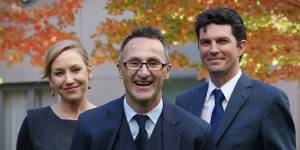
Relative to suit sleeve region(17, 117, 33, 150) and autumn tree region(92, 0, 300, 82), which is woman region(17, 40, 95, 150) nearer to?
suit sleeve region(17, 117, 33, 150)

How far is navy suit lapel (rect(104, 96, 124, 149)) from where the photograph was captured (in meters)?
3.02

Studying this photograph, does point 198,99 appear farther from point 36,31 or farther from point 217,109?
point 36,31

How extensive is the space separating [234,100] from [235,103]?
25mm

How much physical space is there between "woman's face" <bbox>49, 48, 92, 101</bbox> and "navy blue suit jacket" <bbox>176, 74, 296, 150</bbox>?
1.00 meters

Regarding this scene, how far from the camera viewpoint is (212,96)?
4.00m

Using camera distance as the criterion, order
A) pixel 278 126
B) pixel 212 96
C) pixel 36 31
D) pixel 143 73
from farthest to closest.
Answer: pixel 36 31 → pixel 212 96 → pixel 278 126 → pixel 143 73

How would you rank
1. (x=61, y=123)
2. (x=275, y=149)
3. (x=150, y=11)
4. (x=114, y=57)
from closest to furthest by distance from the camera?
(x=275, y=149)
(x=61, y=123)
(x=150, y=11)
(x=114, y=57)

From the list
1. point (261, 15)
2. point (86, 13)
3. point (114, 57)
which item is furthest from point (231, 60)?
point (86, 13)

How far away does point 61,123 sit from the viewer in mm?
4254

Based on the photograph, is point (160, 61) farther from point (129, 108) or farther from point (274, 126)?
point (274, 126)

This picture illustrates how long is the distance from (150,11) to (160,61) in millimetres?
6939

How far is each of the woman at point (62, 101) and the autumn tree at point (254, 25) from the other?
443cm

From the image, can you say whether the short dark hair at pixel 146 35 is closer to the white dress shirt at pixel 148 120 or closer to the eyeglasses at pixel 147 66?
the eyeglasses at pixel 147 66

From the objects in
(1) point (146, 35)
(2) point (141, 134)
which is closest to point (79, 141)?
(2) point (141, 134)
